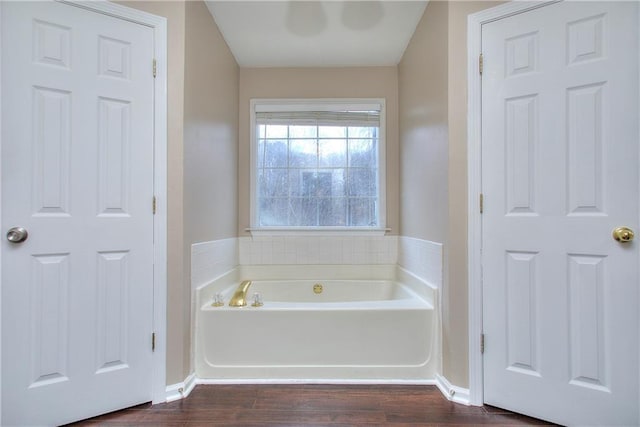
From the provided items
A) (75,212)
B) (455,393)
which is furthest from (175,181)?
(455,393)

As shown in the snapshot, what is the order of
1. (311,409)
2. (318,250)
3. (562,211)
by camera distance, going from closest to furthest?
(562,211)
(311,409)
(318,250)

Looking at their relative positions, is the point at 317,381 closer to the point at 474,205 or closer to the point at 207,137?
the point at 474,205

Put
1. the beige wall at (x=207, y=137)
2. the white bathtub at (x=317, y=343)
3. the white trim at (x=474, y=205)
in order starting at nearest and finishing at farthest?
the white trim at (x=474, y=205)
the beige wall at (x=207, y=137)
the white bathtub at (x=317, y=343)

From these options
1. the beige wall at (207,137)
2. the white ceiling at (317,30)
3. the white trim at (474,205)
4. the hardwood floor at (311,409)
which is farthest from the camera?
the white ceiling at (317,30)

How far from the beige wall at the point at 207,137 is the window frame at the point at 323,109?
18cm

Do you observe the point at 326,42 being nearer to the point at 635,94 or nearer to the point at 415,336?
the point at 635,94

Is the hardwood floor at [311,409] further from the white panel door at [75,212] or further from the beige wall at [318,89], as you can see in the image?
the beige wall at [318,89]

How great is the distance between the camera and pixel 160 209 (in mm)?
1618

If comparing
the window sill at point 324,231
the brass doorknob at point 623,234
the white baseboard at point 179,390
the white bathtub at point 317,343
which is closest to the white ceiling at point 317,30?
the window sill at point 324,231

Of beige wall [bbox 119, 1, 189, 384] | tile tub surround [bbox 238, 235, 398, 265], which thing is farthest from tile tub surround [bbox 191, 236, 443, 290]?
beige wall [bbox 119, 1, 189, 384]

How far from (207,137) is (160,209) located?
2.04 feet

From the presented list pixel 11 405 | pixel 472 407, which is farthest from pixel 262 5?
pixel 472 407

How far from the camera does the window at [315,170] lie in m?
2.79

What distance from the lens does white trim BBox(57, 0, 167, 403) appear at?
161 cm
